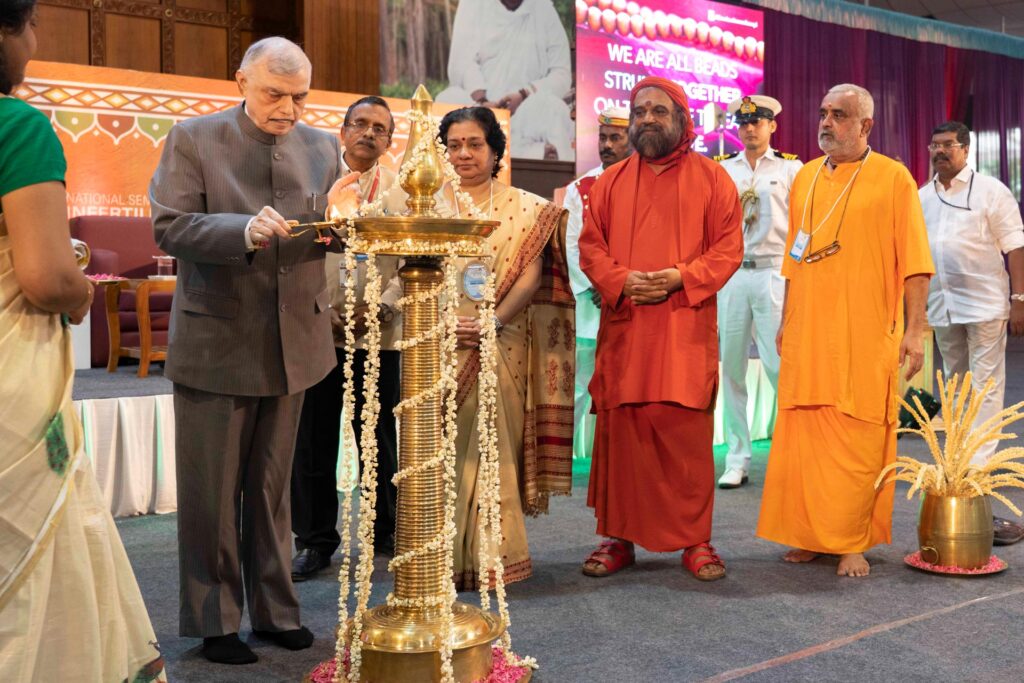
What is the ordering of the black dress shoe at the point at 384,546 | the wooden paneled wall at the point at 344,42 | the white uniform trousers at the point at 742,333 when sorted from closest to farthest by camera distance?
the black dress shoe at the point at 384,546
the white uniform trousers at the point at 742,333
the wooden paneled wall at the point at 344,42

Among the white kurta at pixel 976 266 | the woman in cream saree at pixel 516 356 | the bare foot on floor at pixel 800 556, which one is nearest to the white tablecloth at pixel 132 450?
the woman in cream saree at pixel 516 356

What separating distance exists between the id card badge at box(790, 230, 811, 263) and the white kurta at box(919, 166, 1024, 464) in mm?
1775

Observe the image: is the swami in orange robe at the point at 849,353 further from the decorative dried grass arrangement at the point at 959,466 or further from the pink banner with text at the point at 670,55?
the pink banner with text at the point at 670,55

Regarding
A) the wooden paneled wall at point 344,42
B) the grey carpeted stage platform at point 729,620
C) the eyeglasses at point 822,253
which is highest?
the wooden paneled wall at point 344,42

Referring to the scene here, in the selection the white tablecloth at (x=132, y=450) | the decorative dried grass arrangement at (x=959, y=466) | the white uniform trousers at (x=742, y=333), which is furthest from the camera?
the white uniform trousers at (x=742, y=333)

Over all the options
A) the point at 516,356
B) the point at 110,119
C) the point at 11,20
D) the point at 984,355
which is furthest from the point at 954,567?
the point at 110,119

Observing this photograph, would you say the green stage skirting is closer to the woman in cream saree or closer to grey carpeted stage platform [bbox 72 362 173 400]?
the woman in cream saree

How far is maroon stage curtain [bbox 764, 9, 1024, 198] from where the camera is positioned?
13.1 metres

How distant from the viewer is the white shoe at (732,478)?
5012 millimetres

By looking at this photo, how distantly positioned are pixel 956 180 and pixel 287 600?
376 cm

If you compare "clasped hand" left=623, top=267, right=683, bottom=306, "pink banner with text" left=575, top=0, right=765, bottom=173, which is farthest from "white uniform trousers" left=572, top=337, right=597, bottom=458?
"pink banner with text" left=575, top=0, right=765, bottom=173

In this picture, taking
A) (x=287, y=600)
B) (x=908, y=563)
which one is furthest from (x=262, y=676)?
(x=908, y=563)

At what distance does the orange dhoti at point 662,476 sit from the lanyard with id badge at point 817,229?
638 mm

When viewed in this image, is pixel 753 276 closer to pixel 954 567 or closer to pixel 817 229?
pixel 817 229
